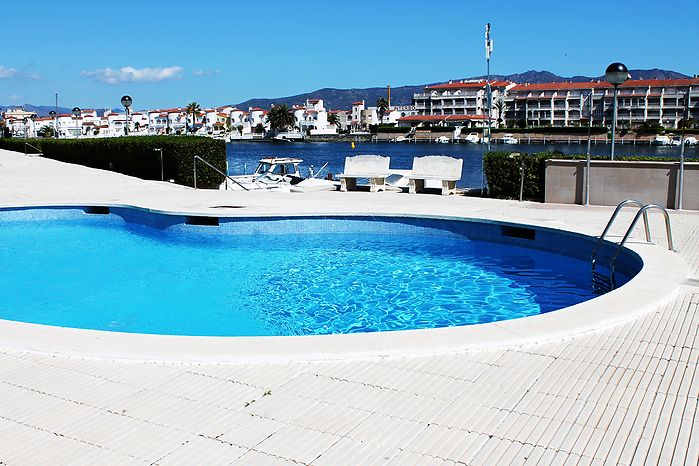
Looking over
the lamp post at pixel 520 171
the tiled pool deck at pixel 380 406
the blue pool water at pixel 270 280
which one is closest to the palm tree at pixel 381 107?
the lamp post at pixel 520 171

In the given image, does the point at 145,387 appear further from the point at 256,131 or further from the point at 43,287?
the point at 256,131

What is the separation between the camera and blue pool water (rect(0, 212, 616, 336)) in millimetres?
7617

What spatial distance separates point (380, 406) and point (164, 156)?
16002 millimetres

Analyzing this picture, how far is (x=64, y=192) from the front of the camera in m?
16.2

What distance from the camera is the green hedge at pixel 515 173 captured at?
43.7 ft

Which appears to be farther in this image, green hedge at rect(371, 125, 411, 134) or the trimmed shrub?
green hedge at rect(371, 125, 411, 134)

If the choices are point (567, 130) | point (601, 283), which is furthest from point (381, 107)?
point (601, 283)

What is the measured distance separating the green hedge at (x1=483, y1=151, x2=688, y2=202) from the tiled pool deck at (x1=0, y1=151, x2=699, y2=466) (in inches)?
321

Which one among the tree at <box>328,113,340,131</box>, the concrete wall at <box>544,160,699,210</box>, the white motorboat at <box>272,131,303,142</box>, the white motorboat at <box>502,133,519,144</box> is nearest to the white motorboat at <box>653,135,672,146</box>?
the white motorboat at <box>502,133,519,144</box>

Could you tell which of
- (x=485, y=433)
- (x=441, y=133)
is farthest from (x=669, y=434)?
(x=441, y=133)

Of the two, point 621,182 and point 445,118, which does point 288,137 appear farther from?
point 621,182

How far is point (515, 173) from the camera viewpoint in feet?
44.7

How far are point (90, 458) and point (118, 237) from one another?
948 centimetres

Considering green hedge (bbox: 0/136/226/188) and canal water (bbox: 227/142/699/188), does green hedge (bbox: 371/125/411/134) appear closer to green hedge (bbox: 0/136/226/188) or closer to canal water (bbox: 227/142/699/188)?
canal water (bbox: 227/142/699/188)
